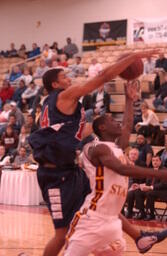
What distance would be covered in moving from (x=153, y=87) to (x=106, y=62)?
3163 mm

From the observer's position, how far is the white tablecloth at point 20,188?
40.7ft

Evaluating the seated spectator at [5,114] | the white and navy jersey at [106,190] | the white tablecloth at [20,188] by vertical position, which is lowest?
the white tablecloth at [20,188]

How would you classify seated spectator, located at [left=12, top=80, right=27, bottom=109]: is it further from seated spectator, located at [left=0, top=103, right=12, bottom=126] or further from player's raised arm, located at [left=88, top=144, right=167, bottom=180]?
player's raised arm, located at [left=88, top=144, right=167, bottom=180]

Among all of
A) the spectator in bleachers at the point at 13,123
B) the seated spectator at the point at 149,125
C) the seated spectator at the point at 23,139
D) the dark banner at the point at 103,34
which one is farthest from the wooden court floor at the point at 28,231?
the dark banner at the point at 103,34

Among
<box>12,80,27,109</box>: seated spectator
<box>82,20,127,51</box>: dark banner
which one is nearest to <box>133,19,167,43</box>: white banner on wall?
<box>82,20,127,51</box>: dark banner

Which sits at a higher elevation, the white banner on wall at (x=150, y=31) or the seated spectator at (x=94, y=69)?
the white banner on wall at (x=150, y=31)

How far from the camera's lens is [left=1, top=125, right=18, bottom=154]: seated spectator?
1520cm

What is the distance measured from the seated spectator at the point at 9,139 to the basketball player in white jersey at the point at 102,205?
10903 mm

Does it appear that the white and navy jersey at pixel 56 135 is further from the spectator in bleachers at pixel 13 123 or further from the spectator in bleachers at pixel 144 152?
the spectator in bleachers at pixel 13 123

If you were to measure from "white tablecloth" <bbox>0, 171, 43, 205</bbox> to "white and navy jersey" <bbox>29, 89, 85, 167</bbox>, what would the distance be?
7.54m

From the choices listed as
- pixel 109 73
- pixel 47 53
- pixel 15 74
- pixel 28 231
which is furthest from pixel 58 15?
pixel 109 73

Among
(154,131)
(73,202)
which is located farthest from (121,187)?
(154,131)

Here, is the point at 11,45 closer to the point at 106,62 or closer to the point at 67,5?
the point at 67,5

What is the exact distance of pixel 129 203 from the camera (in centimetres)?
1023
